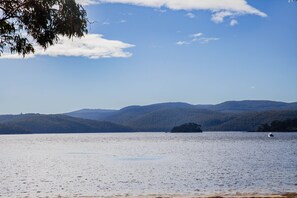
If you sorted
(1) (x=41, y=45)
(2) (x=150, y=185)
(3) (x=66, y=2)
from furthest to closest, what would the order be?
(2) (x=150, y=185)
(1) (x=41, y=45)
(3) (x=66, y=2)

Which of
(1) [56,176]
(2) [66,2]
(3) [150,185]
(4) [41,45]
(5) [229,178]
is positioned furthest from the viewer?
(1) [56,176]

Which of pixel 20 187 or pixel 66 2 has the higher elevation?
pixel 66 2

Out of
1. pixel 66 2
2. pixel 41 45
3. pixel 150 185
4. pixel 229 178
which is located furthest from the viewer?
pixel 229 178

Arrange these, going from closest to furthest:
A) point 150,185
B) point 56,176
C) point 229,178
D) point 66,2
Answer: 1. point 66,2
2. point 150,185
3. point 229,178
4. point 56,176

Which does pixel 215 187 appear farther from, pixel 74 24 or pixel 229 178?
pixel 74 24

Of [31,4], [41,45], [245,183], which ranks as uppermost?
[31,4]

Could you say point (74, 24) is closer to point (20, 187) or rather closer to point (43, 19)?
point (43, 19)

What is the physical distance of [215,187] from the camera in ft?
171

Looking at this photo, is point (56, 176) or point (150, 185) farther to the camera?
point (56, 176)

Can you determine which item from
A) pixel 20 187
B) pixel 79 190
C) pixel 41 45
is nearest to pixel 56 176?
pixel 20 187

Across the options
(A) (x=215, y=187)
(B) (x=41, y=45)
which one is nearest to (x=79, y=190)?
(A) (x=215, y=187)

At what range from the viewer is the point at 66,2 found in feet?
69.4

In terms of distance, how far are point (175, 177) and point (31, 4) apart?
47972 millimetres

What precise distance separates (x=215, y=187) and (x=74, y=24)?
35.2 m
